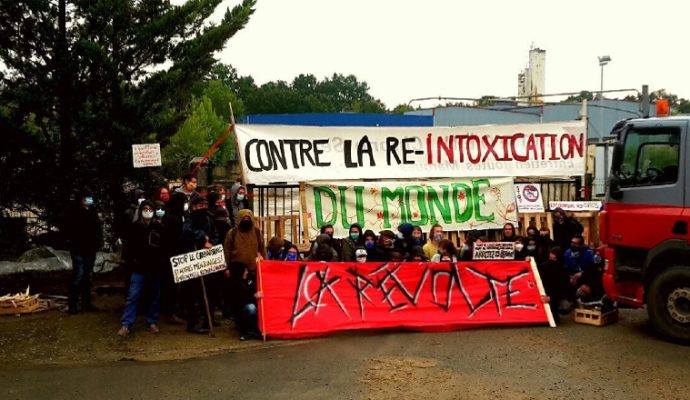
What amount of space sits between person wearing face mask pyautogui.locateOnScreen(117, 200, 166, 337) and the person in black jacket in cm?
112

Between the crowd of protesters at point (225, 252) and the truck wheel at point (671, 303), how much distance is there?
135cm

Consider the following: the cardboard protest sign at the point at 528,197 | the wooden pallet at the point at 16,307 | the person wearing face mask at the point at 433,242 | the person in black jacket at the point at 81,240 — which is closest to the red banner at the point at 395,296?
the person wearing face mask at the point at 433,242

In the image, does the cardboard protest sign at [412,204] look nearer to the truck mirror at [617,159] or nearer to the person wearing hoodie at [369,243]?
the person wearing hoodie at [369,243]

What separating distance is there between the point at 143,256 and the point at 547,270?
566 cm

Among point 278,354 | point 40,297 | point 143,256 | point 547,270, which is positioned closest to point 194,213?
point 143,256

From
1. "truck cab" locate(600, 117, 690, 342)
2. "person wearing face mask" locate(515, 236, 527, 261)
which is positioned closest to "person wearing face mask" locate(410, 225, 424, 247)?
"person wearing face mask" locate(515, 236, 527, 261)

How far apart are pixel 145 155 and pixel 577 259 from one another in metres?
6.89

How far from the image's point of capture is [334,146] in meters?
11.4

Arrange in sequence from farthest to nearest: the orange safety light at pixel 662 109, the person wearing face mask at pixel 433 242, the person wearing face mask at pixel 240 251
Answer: the person wearing face mask at pixel 433 242, the orange safety light at pixel 662 109, the person wearing face mask at pixel 240 251

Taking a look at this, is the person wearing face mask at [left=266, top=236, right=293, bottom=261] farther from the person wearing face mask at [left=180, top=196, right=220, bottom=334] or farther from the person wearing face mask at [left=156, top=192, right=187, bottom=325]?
the person wearing face mask at [left=156, top=192, right=187, bottom=325]

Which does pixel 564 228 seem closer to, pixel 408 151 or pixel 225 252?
pixel 408 151

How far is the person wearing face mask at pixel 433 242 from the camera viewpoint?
10383 millimetres

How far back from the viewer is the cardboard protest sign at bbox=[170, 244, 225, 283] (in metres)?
8.13

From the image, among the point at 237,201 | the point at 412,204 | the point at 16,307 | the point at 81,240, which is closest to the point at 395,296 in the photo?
the point at 412,204
